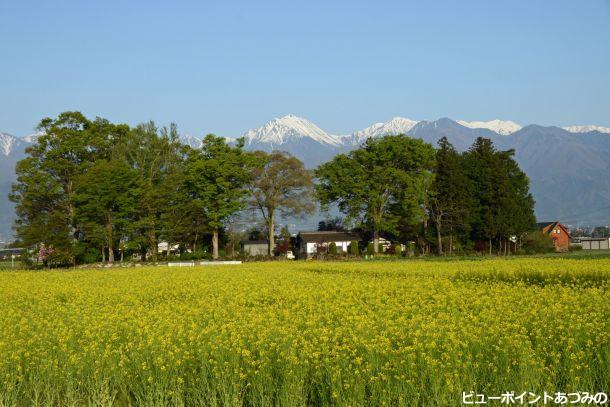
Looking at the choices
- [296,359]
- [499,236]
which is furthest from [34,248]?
[296,359]

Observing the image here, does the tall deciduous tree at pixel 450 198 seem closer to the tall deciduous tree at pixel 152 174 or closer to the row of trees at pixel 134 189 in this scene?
the row of trees at pixel 134 189

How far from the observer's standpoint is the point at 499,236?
79.3 m

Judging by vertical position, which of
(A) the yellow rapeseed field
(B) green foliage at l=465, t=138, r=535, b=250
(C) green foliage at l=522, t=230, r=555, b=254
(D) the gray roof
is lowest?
(A) the yellow rapeseed field

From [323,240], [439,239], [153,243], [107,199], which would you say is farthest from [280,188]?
[107,199]

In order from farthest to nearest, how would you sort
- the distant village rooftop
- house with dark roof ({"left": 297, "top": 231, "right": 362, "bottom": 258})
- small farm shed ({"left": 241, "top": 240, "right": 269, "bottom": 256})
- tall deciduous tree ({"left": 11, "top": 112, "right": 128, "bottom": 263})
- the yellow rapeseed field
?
small farm shed ({"left": 241, "top": 240, "right": 269, "bottom": 256}) → the distant village rooftop → house with dark roof ({"left": 297, "top": 231, "right": 362, "bottom": 258}) → tall deciduous tree ({"left": 11, "top": 112, "right": 128, "bottom": 263}) → the yellow rapeseed field

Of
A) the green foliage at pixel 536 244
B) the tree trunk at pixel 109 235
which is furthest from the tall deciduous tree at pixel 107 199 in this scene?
the green foliage at pixel 536 244

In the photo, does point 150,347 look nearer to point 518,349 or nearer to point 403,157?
point 518,349

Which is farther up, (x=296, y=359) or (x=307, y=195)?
(x=307, y=195)

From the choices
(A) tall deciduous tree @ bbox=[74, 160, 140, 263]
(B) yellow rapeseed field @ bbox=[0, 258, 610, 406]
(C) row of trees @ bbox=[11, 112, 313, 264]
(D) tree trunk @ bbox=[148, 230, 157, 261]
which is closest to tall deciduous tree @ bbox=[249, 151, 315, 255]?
(C) row of trees @ bbox=[11, 112, 313, 264]

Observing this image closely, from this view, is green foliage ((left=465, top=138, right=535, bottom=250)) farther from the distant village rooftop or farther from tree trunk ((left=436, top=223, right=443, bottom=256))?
the distant village rooftop

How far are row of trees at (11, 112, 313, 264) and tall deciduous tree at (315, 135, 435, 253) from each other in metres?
6.58

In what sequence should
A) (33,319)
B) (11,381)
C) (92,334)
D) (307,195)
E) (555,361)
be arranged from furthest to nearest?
(307,195) → (33,319) → (92,334) → (11,381) → (555,361)

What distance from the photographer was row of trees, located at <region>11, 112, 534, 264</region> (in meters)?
70.4

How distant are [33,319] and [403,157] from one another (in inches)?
2607
